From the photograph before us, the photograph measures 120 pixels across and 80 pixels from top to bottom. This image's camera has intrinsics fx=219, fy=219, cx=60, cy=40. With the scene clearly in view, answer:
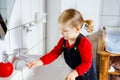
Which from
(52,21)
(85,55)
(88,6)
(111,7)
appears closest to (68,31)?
(85,55)

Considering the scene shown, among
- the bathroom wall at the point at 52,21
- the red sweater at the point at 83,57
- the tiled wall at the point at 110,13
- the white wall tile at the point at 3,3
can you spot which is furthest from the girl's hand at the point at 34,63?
the tiled wall at the point at 110,13

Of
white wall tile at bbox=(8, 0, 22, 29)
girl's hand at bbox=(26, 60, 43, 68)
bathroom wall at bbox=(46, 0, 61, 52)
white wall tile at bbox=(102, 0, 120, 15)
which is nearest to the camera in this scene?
girl's hand at bbox=(26, 60, 43, 68)

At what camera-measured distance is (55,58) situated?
3.80 feet

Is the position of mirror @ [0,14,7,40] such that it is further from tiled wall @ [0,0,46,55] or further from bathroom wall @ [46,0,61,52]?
bathroom wall @ [46,0,61,52]

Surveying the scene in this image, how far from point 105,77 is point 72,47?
2.35ft

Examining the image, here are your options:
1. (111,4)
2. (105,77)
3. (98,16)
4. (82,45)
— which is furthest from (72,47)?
(111,4)

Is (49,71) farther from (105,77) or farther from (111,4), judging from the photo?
(111,4)

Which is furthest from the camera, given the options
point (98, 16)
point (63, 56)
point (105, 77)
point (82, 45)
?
point (98, 16)

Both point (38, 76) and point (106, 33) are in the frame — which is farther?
point (106, 33)

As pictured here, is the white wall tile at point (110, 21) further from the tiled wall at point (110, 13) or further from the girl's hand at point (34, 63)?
the girl's hand at point (34, 63)

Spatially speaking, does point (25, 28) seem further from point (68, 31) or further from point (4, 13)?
point (68, 31)

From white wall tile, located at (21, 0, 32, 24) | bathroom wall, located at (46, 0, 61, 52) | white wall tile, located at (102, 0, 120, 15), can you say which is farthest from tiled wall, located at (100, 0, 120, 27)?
white wall tile, located at (21, 0, 32, 24)

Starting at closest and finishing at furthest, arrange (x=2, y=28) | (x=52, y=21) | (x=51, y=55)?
1. (x=2, y=28)
2. (x=51, y=55)
3. (x=52, y=21)

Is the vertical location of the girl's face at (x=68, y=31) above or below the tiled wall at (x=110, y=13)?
above
